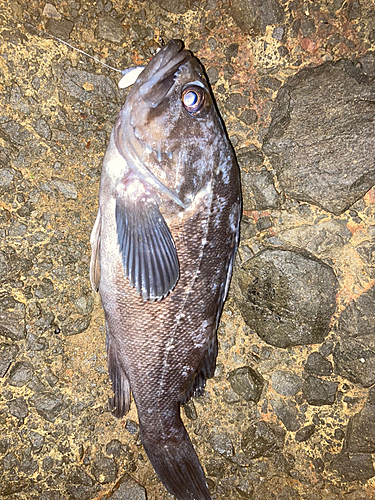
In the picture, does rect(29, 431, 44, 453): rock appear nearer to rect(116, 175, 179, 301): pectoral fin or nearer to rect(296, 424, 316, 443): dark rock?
rect(116, 175, 179, 301): pectoral fin

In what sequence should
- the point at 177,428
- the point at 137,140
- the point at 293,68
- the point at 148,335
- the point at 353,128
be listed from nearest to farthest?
1. the point at 137,140
2. the point at 148,335
3. the point at 177,428
4. the point at 353,128
5. the point at 293,68

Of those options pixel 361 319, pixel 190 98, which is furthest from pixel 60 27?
pixel 361 319

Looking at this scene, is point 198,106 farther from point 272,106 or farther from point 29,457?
point 29,457

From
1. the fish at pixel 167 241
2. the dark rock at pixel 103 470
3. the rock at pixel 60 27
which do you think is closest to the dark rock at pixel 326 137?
the fish at pixel 167 241

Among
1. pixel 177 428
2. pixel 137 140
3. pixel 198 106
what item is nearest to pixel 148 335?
pixel 177 428

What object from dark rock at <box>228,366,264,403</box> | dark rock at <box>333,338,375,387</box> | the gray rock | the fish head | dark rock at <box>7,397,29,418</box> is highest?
the fish head

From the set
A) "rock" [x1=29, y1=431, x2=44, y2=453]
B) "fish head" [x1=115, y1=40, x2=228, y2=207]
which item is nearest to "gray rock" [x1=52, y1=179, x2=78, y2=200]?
"fish head" [x1=115, y1=40, x2=228, y2=207]
